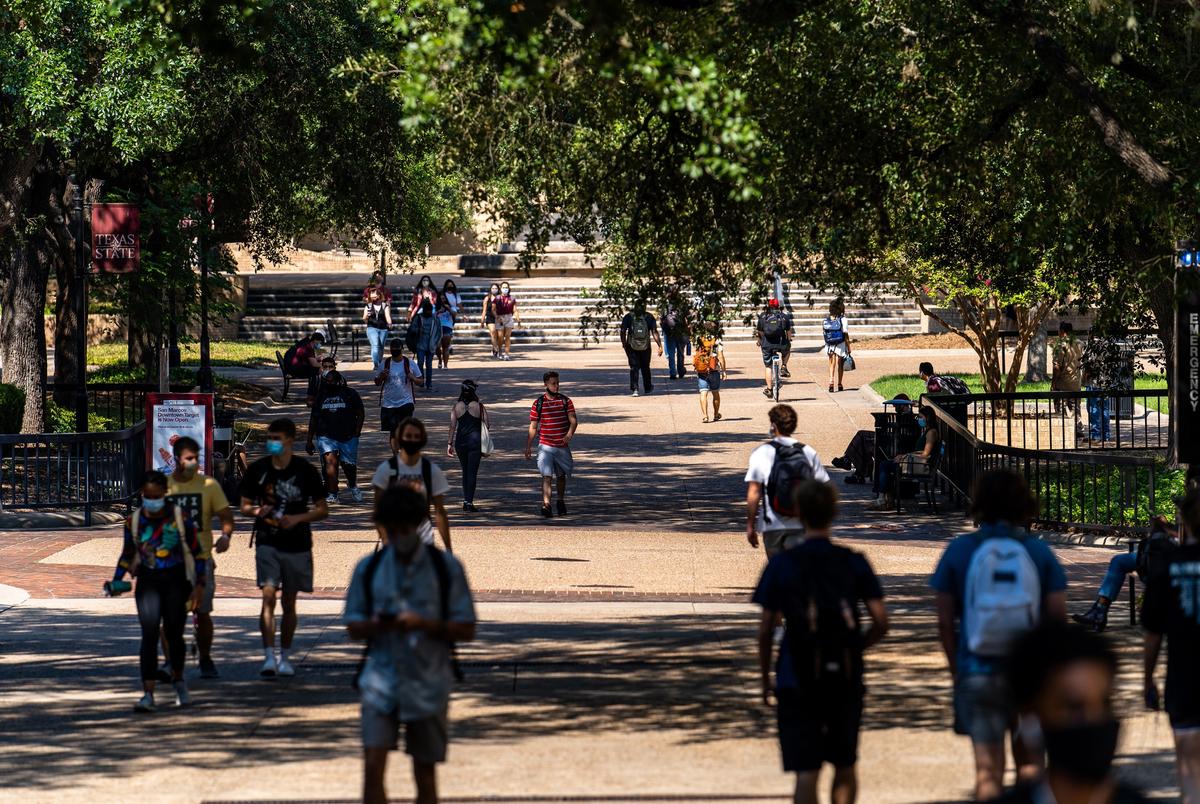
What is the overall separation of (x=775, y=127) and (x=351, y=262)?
171 ft

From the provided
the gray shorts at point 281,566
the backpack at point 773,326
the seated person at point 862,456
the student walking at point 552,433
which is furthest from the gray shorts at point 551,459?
the backpack at point 773,326

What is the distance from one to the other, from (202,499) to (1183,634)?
6.09 meters

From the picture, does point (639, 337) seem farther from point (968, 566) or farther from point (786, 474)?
point (968, 566)

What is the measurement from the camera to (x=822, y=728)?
21.8ft

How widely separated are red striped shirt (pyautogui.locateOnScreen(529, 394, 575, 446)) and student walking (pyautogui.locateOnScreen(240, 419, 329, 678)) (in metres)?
7.84

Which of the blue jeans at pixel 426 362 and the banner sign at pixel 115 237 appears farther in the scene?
the blue jeans at pixel 426 362

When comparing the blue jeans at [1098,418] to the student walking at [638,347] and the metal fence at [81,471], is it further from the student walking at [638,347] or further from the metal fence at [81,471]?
the metal fence at [81,471]

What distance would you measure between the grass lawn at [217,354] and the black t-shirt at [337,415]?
16.6 meters

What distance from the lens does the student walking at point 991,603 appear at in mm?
6566

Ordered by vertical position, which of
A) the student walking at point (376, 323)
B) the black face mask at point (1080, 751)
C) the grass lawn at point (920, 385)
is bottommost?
the black face mask at point (1080, 751)

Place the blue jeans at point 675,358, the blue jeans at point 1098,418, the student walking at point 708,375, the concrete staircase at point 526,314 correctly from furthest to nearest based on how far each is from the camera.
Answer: the concrete staircase at point 526,314
the blue jeans at point 675,358
the student walking at point 708,375
the blue jeans at point 1098,418

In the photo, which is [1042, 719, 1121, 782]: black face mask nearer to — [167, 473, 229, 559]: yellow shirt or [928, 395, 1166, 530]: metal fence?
[167, 473, 229, 559]: yellow shirt

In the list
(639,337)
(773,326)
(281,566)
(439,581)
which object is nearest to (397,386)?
(639,337)

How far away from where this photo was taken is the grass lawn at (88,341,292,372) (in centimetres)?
3725
